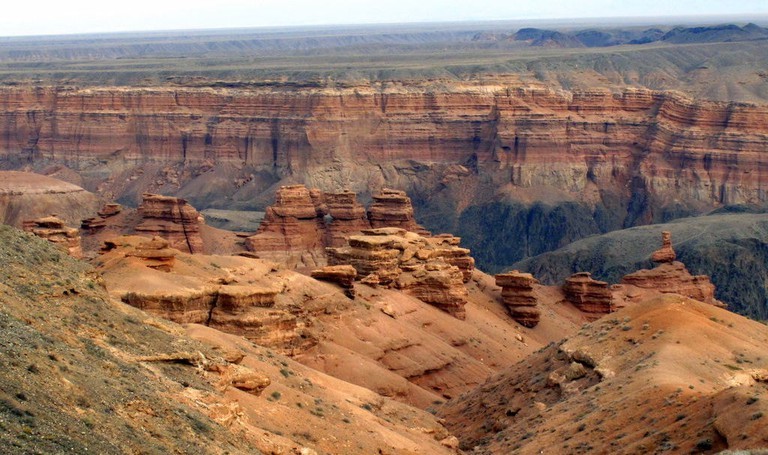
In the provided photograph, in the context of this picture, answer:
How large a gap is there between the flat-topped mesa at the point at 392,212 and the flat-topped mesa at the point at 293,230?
429 cm

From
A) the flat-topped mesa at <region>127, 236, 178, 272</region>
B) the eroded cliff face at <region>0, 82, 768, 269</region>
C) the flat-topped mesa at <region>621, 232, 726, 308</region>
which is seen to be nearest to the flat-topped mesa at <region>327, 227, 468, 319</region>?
the flat-topped mesa at <region>127, 236, 178, 272</region>

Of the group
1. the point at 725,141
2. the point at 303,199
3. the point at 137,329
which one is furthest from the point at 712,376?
the point at 725,141

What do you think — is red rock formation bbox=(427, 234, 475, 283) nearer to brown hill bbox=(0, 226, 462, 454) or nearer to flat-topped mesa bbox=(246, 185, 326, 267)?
flat-topped mesa bbox=(246, 185, 326, 267)

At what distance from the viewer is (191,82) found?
184250 millimetres

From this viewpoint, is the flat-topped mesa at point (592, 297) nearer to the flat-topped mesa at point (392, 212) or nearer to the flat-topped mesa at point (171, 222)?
the flat-topped mesa at point (392, 212)

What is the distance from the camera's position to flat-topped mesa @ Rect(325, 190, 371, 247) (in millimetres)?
102812

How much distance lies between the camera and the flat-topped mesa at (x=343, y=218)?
337ft

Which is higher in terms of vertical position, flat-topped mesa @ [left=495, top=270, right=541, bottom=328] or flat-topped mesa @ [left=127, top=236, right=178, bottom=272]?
flat-topped mesa @ [left=127, top=236, right=178, bottom=272]

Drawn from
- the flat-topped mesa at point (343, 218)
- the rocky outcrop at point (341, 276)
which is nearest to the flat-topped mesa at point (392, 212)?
the flat-topped mesa at point (343, 218)

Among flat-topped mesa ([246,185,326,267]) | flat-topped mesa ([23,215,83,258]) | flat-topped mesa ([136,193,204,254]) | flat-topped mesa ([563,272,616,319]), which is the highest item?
flat-topped mesa ([23,215,83,258])

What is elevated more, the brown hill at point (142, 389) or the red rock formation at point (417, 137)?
the brown hill at point (142, 389)

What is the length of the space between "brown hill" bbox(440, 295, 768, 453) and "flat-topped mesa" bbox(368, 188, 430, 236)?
41.4 m

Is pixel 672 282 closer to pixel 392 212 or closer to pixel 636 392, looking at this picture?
pixel 392 212

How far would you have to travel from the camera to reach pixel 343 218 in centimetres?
10375
